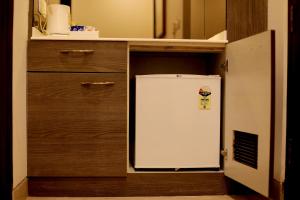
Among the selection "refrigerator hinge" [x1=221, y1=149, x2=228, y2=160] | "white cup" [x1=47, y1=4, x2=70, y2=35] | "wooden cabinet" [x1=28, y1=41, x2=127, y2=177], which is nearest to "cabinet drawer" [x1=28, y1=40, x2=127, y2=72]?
"wooden cabinet" [x1=28, y1=41, x2=127, y2=177]

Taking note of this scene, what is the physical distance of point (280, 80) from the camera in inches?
61.0

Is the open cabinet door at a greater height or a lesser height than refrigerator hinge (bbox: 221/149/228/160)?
greater

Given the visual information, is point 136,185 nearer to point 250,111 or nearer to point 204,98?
point 204,98

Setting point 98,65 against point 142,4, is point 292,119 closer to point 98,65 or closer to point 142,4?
point 98,65

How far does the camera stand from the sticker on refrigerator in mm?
1771

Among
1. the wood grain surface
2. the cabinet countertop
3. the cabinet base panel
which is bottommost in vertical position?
the cabinet base panel

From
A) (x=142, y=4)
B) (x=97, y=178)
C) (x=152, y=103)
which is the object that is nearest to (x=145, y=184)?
(x=97, y=178)

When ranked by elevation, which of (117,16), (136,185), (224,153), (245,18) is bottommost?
(136,185)

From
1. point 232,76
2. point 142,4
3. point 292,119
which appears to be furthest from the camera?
point 142,4

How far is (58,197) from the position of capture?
1692mm

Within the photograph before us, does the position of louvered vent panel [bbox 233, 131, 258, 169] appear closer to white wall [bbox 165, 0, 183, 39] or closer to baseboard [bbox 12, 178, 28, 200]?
baseboard [bbox 12, 178, 28, 200]

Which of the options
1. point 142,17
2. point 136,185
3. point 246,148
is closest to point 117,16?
point 142,17

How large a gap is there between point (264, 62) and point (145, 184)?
0.89 m

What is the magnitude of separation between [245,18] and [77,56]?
3.07 feet
